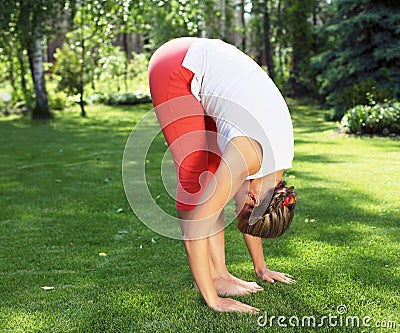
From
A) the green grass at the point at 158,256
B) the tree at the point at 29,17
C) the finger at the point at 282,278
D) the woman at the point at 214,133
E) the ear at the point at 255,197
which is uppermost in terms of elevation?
the tree at the point at 29,17

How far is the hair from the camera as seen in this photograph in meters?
2.45

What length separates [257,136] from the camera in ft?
7.80

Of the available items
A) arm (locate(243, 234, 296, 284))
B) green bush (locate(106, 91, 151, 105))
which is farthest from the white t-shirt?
green bush (locate(106, 91, 151, 105))

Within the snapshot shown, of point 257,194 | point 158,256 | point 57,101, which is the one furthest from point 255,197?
point 57,101

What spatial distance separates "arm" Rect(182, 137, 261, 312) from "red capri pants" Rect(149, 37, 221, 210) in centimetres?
15

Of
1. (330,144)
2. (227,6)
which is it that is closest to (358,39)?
(330,144)

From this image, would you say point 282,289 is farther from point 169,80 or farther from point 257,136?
point 169,80

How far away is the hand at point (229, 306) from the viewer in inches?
102

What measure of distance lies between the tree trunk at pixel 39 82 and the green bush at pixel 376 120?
6.78 m

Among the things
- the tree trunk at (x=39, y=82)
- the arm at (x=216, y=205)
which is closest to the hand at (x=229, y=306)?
the arm at (x=216, y=205)

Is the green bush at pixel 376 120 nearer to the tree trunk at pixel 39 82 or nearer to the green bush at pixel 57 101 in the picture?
the tree trunk at pixel 39 82

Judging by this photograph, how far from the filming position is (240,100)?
241 centimetres

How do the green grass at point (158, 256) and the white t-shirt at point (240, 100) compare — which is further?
the green grass at point (158, 256)

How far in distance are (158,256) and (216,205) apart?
130cm
